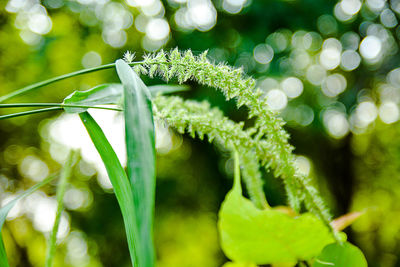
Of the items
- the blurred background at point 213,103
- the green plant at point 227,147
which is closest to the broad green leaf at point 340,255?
the green plant at point 227,147

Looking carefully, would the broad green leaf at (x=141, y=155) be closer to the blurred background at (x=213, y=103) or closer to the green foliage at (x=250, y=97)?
the green foliage at (x=250, y=97)

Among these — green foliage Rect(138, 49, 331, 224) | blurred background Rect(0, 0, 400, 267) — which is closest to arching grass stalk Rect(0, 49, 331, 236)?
green foliage Rect(138, 49, 331, 224)

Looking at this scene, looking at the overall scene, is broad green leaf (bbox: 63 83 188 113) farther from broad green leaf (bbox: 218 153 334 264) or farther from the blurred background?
the blurred background

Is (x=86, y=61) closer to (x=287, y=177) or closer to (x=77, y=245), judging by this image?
(x=77, y=245)

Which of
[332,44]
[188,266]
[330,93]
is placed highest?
[332,44]

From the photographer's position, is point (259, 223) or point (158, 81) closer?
point (259, 223)

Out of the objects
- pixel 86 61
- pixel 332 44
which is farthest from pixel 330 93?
pixel 86 61
